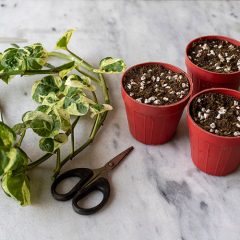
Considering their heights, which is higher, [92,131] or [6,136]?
[6,136]

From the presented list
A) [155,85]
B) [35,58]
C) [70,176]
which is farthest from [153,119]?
[35,58]

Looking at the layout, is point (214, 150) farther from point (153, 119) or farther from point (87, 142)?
point (87, 142)

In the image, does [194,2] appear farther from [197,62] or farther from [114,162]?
[114,162]

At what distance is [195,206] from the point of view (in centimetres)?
67

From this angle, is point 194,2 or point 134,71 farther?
point 194,2

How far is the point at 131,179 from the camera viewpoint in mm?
706

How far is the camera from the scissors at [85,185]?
0.65 metres

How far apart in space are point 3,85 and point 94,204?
40 centimetres

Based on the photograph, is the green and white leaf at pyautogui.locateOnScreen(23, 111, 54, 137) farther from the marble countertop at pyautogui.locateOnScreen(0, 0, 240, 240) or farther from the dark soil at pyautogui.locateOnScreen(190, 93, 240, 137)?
the dark soil at pyautogui.locateOnScreen(190, 93, 240, 137)

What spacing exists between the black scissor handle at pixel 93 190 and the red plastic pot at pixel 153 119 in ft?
0.43

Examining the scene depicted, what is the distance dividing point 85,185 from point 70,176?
41mm

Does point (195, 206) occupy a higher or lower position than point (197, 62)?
lower

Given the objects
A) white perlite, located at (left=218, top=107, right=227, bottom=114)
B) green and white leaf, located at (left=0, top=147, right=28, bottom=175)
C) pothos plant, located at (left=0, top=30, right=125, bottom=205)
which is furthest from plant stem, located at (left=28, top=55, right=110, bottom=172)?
white perlite, located at (left=218, top=107, right=227, bottom=114)

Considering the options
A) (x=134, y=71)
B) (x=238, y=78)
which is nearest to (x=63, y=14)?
→ (x=134, y=71)
